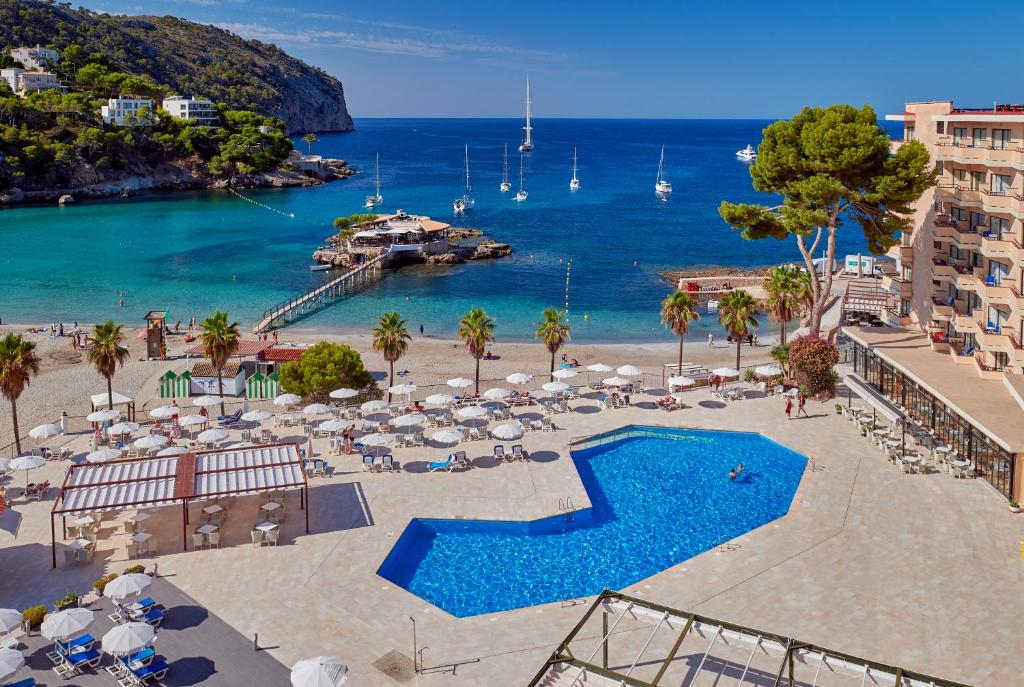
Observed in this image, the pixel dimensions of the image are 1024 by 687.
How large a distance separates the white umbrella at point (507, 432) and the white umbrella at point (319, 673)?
48.8 feet

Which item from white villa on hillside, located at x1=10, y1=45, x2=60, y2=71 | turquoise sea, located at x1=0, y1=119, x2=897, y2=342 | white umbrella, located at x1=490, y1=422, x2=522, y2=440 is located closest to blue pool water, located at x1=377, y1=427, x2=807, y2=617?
white umbrella, located at x1=490, y1=422, x2=522, y2=440

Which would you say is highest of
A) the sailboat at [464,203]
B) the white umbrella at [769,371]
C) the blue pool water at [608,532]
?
the sailboat at [464,203]

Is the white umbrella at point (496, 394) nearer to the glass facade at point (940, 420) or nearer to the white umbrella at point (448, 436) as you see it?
the white umbrella at point (448, 436)

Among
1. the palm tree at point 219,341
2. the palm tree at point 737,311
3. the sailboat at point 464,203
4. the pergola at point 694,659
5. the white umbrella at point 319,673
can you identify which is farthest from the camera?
the sailboat at point 464,203

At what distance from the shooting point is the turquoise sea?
6412 cm

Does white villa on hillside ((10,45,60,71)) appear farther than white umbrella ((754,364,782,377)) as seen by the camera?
Yes

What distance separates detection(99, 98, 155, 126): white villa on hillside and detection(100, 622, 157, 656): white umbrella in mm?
147012

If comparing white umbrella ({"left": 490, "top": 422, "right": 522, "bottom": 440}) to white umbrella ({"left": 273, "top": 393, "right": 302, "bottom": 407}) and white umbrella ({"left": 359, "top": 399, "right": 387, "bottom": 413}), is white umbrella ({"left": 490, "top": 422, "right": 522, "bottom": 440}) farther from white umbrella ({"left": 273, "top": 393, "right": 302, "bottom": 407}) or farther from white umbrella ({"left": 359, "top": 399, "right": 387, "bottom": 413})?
white umbrella ({"left": 273, "top": 393, "right": 302, "bottom": 407})

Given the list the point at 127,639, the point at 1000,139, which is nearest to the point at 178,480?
the point at 127,639

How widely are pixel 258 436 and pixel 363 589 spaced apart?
1346cm

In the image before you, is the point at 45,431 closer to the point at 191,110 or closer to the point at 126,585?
the point at 126,585

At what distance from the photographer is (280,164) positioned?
16088 cm

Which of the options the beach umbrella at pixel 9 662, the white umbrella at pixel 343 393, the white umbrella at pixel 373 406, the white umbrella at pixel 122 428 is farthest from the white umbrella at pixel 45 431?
the beach umbrella at pixel 9 662

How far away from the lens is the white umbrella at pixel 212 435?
32.1 m
